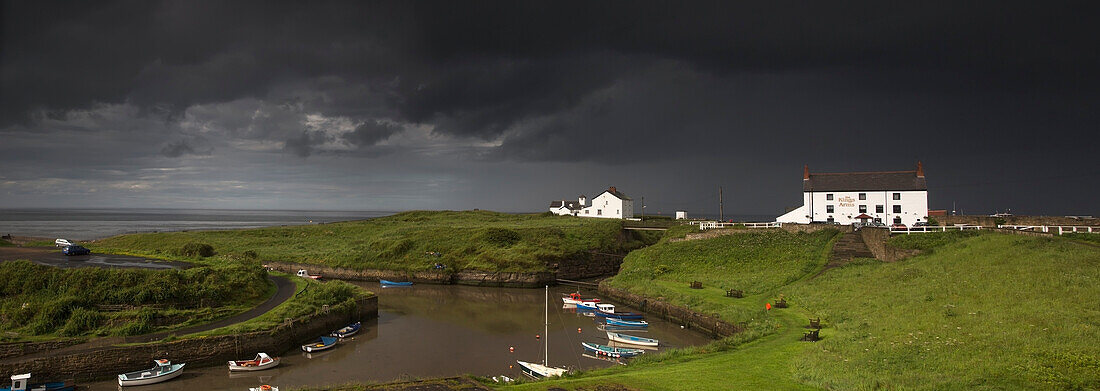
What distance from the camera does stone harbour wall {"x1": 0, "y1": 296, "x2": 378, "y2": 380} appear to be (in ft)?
62.2

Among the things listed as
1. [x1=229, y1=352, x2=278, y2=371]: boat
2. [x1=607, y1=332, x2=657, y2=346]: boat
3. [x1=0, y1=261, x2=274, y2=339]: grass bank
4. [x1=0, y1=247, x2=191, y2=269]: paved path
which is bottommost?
[x1=607, y1=332, x2=657, y2=346]: boat

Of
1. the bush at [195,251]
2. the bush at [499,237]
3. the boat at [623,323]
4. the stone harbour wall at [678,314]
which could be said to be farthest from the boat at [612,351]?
the bush at [195,251]

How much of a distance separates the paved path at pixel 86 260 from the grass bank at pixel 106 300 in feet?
18.7

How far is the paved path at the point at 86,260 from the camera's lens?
31638 millimetres

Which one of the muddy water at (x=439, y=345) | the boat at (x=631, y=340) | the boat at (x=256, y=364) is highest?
the boat at (x=256, y=364)

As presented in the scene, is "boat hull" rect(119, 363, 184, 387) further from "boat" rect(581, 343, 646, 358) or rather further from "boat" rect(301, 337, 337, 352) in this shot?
"boat" rect(581, 343, 646, 358)

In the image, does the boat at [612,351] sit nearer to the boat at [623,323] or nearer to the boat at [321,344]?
the boat at [623,323]

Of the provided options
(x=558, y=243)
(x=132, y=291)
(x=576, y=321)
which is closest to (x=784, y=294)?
(x=576, y=321)

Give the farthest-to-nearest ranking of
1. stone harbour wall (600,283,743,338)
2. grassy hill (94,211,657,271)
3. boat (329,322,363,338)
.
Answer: grassy hill (94,211,657,271) → boat (329,322,363,338) → stone harbour wall (600,283,743,338)

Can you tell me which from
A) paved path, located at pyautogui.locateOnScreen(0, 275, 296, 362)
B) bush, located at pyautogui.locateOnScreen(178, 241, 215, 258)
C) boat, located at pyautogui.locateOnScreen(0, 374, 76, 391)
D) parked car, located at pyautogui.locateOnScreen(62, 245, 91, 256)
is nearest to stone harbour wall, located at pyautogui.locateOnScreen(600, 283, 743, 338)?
paved path, located at pyautogui.locateOnScreen(0, 275, 296, 362)

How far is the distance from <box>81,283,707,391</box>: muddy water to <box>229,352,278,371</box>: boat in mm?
246

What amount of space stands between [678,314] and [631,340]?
20.0 feet

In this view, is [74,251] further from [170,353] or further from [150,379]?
[150,379]

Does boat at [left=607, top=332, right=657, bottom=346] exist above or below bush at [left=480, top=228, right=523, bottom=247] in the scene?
below
